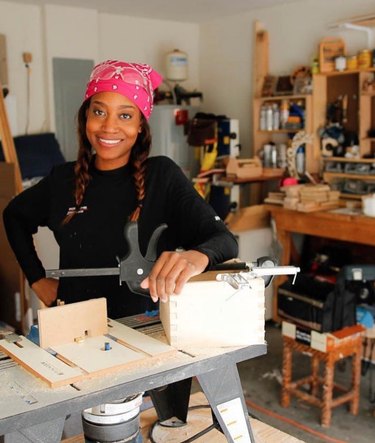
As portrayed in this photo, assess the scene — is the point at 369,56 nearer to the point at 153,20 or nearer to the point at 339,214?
the point at 339,214

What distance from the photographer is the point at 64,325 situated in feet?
4.27

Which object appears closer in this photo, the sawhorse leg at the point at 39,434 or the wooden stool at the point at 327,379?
the sawhorse leg at the point at 39,434

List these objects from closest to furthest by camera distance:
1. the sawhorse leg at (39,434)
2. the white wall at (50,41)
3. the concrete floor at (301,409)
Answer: the sawhorse leg at (39,434), the concrete floor at (301,409), the white wall at (50,41)

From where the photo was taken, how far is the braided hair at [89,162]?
1.71 meters

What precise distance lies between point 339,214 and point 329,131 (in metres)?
0.96

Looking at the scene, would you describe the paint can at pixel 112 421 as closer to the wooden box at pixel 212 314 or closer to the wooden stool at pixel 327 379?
the wooden box at pixel 212 314

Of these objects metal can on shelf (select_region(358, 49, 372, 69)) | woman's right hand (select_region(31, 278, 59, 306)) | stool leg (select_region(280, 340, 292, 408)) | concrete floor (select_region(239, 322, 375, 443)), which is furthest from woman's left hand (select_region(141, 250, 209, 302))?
metal can on shelf (select_region(358, 49, 372, 69))

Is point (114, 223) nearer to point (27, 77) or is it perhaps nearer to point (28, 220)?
point (28, 220)

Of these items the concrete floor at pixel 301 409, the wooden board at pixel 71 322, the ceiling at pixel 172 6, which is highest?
the ceiling at pixel 172 6

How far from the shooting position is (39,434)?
103 cm

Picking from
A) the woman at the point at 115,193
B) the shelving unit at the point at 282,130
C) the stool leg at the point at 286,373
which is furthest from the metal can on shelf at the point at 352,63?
the woman at the point at 115,193

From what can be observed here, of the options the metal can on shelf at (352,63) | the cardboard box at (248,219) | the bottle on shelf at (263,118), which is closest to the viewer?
the metal can on shelf at (352,63)

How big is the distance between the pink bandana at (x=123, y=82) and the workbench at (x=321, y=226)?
2.80 meters

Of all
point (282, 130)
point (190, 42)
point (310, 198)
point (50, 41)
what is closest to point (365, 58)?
point (282, 130)
